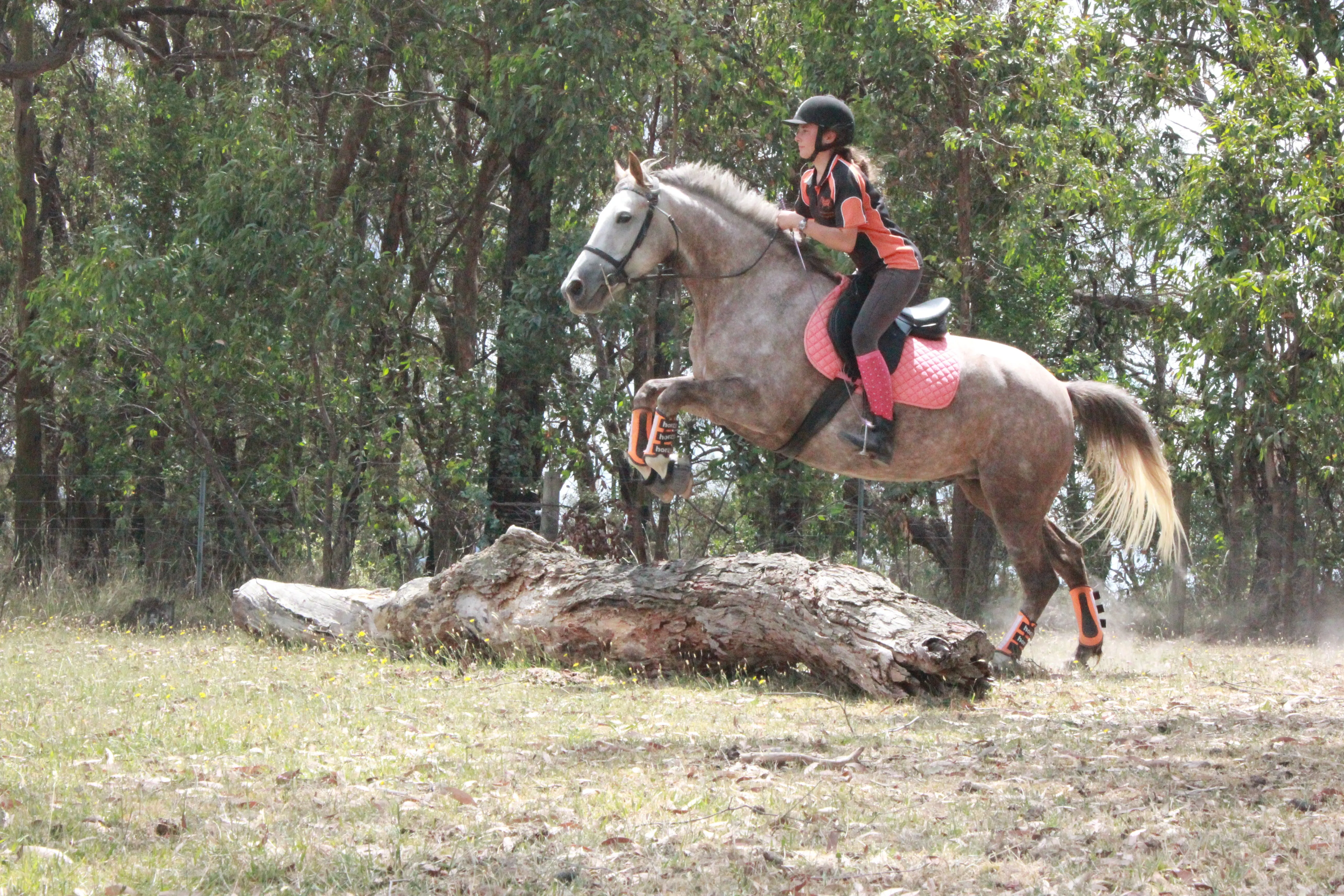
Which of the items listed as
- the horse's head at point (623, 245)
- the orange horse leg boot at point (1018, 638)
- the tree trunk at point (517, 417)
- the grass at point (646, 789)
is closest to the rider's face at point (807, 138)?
the horse's head at point (623, 245)

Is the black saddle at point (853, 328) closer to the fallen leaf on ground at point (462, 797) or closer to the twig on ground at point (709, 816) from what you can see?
the twig on ground at point (709, 816)

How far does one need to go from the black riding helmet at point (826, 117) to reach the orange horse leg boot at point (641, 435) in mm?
1934

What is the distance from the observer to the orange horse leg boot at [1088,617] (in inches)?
365

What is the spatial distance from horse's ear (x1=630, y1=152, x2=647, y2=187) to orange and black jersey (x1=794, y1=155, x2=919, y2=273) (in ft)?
3.29

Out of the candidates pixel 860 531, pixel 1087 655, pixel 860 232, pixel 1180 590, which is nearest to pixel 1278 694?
pixel 1087 655

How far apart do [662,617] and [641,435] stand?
137cm

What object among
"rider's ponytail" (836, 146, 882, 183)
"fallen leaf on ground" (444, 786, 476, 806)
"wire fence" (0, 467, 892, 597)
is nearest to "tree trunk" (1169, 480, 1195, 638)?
"wire fence" (0, 467, 892, 597)

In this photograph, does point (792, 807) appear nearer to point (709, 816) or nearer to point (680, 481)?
point (709, 816)

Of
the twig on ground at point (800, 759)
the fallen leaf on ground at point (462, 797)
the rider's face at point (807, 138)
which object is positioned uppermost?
the rider's face at point (807, 138)

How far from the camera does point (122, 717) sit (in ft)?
20.8

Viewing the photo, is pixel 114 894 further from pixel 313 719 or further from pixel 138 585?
pixel 138 585

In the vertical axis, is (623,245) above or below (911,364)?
above

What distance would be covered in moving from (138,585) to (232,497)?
53.2 inches

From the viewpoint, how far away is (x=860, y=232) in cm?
769
